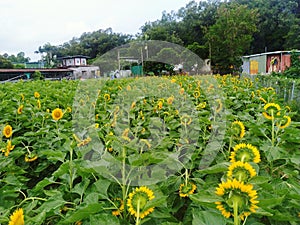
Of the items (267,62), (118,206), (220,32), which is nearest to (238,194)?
(118,206)

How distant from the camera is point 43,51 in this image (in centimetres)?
6119

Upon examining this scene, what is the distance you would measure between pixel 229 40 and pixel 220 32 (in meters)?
1.12

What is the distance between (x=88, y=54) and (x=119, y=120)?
3323 cm

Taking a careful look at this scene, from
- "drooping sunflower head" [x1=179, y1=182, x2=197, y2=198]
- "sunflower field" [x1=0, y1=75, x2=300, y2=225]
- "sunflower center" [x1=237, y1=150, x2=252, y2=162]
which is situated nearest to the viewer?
"sunflower field" [x1=0, y1=75, x2=300, y2=225]

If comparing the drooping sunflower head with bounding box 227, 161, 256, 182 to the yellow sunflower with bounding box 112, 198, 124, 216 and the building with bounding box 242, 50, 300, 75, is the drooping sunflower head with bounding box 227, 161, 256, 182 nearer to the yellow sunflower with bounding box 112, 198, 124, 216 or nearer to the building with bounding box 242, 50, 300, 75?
the yellow sunflower with bounding box 112, 198, 124, 216

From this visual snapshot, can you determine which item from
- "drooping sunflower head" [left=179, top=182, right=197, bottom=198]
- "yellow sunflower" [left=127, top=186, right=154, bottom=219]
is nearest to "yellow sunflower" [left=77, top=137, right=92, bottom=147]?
"drooping sunflower head" [left=179, top=182, right=197, bottom=198]

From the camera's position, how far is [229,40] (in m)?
21.4

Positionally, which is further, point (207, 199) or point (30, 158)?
point (30, 158)

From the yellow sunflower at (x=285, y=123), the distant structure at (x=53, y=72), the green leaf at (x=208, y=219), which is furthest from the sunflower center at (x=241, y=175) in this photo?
the distant structure at (x=53, y=72)

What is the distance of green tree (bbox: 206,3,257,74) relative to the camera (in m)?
21.0

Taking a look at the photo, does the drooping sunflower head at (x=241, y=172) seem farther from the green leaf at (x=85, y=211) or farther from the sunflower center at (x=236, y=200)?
the green leaf at (x=85, y=211)

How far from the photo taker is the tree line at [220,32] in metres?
21.5

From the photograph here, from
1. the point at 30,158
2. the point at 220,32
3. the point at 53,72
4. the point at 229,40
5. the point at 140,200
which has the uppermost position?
the point at 220,32

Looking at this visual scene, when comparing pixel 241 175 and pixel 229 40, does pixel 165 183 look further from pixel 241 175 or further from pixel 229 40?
pixel 229 40
